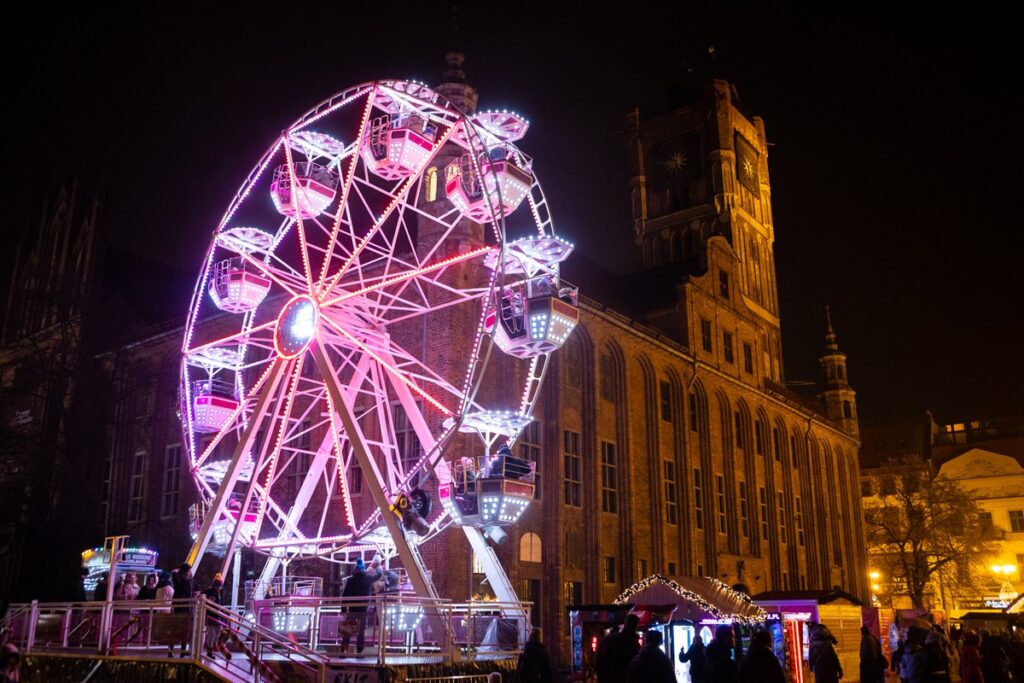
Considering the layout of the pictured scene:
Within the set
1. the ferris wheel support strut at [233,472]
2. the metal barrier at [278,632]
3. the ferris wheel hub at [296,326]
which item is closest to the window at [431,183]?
the ferris wheel hub at [296,326]

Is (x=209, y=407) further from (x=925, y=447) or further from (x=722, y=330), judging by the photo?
(x=925, y=447)

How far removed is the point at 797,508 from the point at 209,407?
3616cm

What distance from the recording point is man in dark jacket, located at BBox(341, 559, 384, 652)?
49.5 ft

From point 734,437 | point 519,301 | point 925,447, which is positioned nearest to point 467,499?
point 519,301

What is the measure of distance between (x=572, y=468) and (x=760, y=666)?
22106 mm

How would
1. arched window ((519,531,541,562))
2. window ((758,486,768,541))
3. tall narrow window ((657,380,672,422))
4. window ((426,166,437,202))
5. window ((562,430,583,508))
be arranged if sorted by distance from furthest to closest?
window ((758,486,768,541)) < tall narrow window ((657,380,672,422)) < window ((562,430,583,508)) < window ((426,166,437,202)) < arched window ((519,531,541,562))

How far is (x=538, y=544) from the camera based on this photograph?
92.1 feet

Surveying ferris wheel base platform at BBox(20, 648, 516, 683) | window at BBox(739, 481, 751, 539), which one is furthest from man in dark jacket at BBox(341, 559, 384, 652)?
window at BBox(739, 481, 751, 539)

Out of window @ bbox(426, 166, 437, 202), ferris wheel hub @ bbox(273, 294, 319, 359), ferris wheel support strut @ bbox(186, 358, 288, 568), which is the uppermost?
window @ bbox(426, 166, 437, 202)

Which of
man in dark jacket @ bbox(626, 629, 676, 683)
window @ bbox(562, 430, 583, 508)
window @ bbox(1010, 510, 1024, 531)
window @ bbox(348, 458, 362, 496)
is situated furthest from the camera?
window @ bbox(1010, 510, 1024, 531)

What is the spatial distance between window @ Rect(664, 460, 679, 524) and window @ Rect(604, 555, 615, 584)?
4723 millimetres

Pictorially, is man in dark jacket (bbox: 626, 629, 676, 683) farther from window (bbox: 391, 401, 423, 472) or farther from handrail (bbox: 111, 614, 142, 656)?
window (bbox: 391, 401, 423, 472)

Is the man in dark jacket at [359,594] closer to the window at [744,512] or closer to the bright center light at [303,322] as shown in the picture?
the bright center light at [303,322]

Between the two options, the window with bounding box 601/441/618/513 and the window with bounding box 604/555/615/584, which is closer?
the window with bounding box 604/555/615/584
